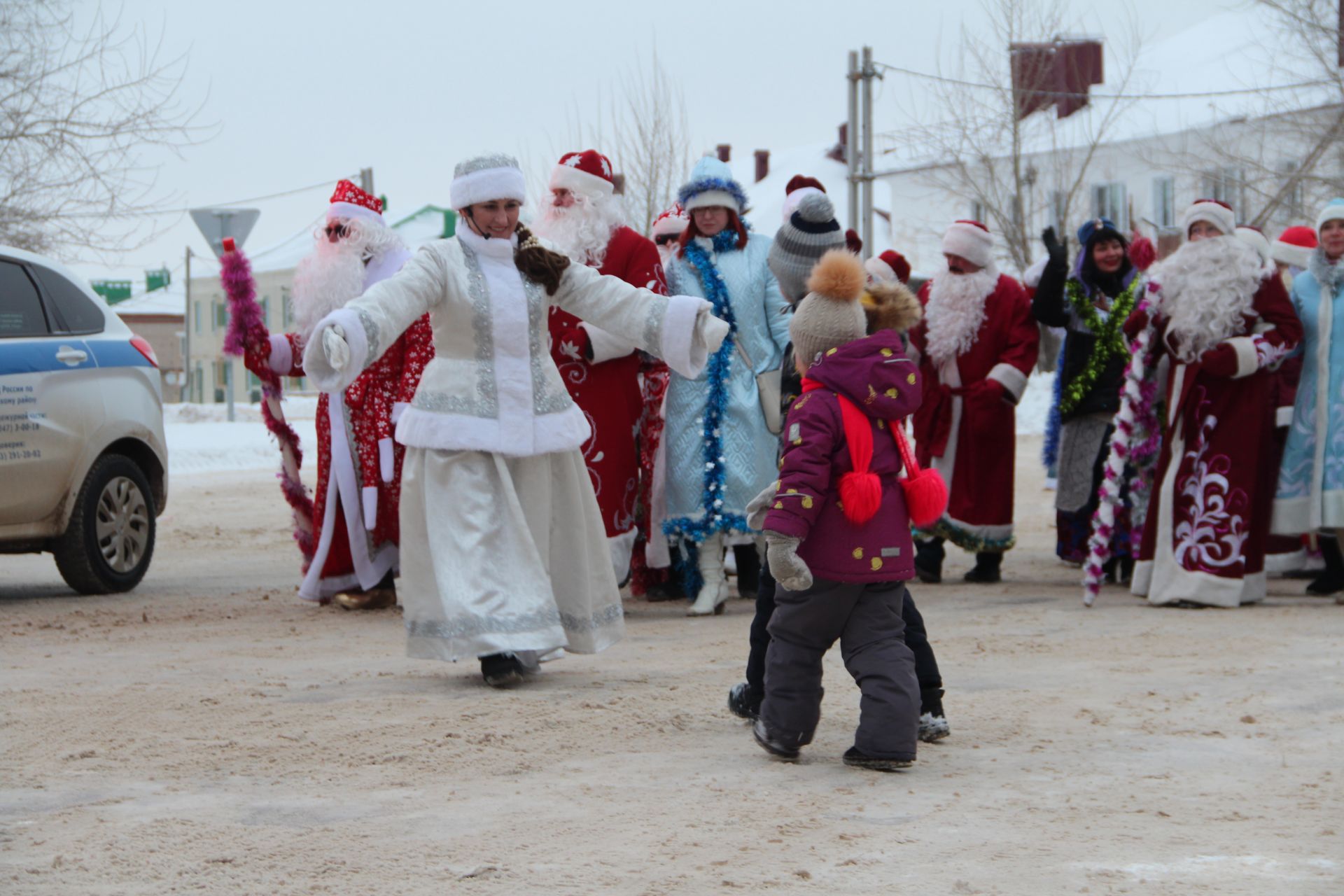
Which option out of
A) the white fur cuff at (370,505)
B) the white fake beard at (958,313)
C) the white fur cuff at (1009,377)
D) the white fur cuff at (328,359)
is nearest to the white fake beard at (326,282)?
the white fur cuff at (370,505)

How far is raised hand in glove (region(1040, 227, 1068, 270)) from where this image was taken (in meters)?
9.34

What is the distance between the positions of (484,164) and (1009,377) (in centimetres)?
409

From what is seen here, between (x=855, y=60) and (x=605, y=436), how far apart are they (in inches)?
664

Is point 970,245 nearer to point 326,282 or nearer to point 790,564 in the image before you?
point 326,282

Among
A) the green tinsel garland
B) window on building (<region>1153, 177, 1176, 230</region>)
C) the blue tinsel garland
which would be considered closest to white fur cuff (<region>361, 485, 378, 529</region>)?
the blue tinsel garland

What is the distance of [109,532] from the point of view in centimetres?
964

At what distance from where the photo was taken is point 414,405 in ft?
20.7

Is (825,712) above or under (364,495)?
under

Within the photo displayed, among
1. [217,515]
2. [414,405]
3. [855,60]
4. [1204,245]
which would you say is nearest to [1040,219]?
[855,60]

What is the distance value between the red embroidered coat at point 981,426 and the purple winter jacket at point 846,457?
15.7 feet

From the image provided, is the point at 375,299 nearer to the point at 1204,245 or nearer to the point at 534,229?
the point at 534,229

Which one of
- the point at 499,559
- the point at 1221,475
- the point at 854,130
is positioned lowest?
the point at 499,559

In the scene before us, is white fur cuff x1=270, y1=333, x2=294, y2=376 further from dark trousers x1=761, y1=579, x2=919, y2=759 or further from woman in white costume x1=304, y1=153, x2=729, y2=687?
dark trousers x1=761, y1=579, x2=919, y2=759

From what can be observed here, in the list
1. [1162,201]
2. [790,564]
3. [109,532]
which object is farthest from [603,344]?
[1162,201]
